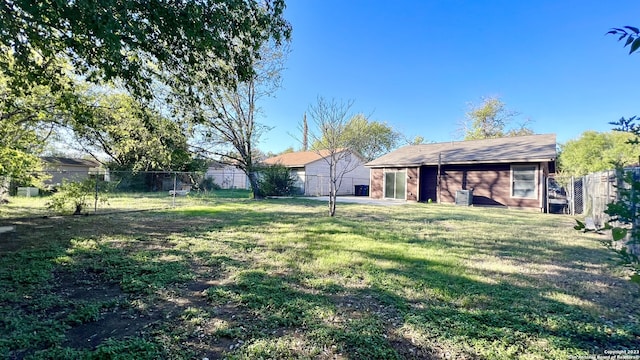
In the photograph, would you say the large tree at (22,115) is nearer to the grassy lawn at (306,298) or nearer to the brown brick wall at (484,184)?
the grassy lawn at (306,298)

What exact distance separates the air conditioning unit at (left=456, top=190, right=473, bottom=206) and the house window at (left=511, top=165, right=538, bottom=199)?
1856mm

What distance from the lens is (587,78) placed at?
638 inches

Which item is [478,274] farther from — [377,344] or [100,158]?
[100,158]

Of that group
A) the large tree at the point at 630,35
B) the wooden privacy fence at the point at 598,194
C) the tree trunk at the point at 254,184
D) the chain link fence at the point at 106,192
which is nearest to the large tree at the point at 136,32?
the large tree at the point at 630,35

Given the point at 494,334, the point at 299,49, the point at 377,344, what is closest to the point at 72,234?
the point at 377,344

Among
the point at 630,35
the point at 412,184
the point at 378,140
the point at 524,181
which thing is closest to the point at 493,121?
the point at 378,140

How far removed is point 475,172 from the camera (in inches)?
620

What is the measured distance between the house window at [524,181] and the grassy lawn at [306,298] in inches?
334

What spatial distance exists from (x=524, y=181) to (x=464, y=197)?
2.70 metres

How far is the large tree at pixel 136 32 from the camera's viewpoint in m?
3.39

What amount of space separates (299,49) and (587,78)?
15.8 m

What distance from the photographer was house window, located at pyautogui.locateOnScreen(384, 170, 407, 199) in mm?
18562

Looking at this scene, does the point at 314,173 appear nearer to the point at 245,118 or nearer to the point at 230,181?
the point at 245,118

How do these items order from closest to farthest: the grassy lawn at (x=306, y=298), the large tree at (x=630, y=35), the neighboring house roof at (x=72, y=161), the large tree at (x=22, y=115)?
the large tree at (x=630, y=35) < the grassy lawn at (x=306, y=298) < the large tree at (x=22, y=115) < the neighboring house roof at (x=72, y=161)
